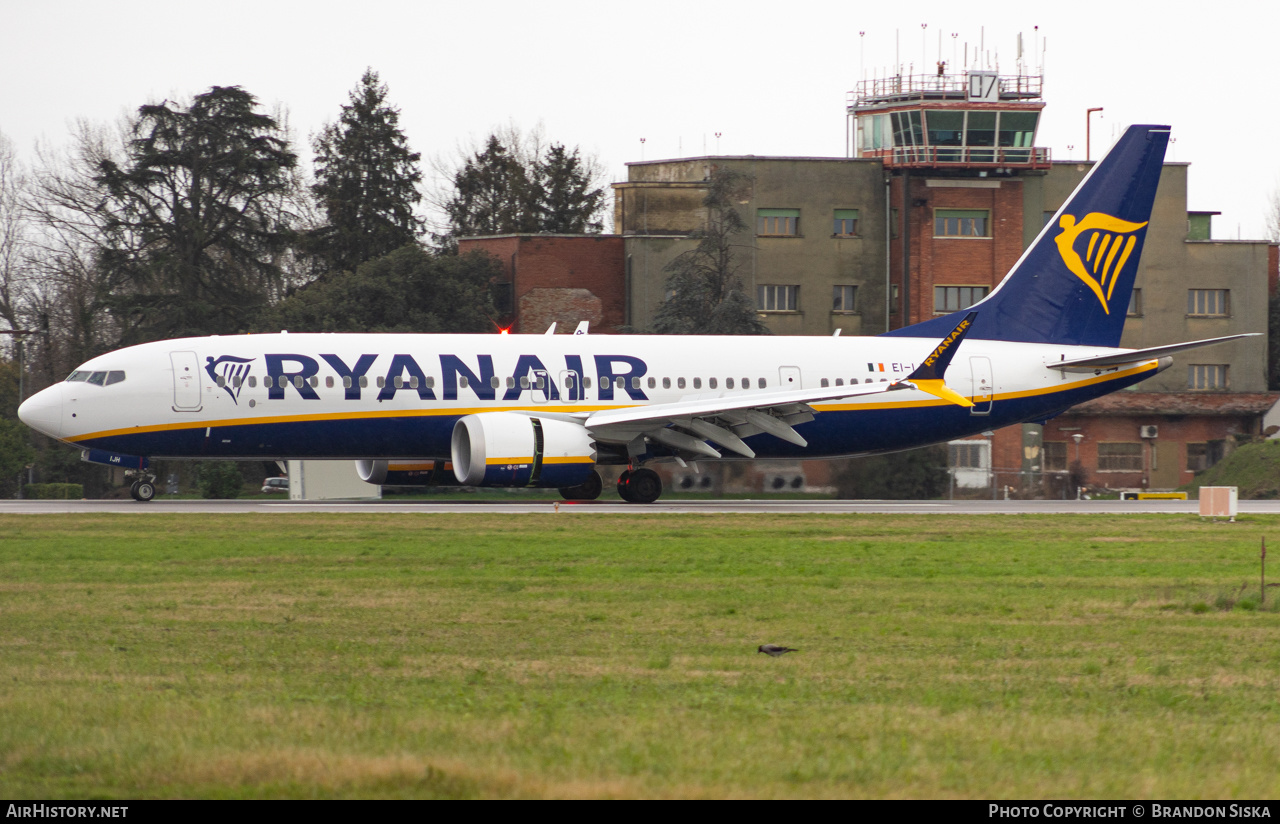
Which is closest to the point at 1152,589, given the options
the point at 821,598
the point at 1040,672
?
the point at 821,598

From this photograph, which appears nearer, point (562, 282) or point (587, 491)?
point (587, 491)

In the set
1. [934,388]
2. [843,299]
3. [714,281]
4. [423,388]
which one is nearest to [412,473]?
[423,388]

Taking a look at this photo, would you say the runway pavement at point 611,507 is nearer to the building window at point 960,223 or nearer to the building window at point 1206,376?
the building window at point 960,223

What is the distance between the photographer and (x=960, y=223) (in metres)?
65.9

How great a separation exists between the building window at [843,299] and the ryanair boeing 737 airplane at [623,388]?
26948 mm

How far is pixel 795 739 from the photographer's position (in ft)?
28.8

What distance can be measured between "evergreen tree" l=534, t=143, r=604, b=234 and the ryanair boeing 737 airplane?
5276 cm

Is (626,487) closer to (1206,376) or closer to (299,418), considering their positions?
(299,418)

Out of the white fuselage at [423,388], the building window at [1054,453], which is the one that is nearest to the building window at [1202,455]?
the building window at [1054,453]

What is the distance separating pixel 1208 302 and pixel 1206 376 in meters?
3.48

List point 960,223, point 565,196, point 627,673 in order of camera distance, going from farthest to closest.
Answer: point 565,196 → point 960,223 → point 627,673

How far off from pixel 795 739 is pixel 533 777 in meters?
1.82

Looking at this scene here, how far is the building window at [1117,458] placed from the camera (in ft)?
214

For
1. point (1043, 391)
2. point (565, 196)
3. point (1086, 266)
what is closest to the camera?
point (1043, 391)
